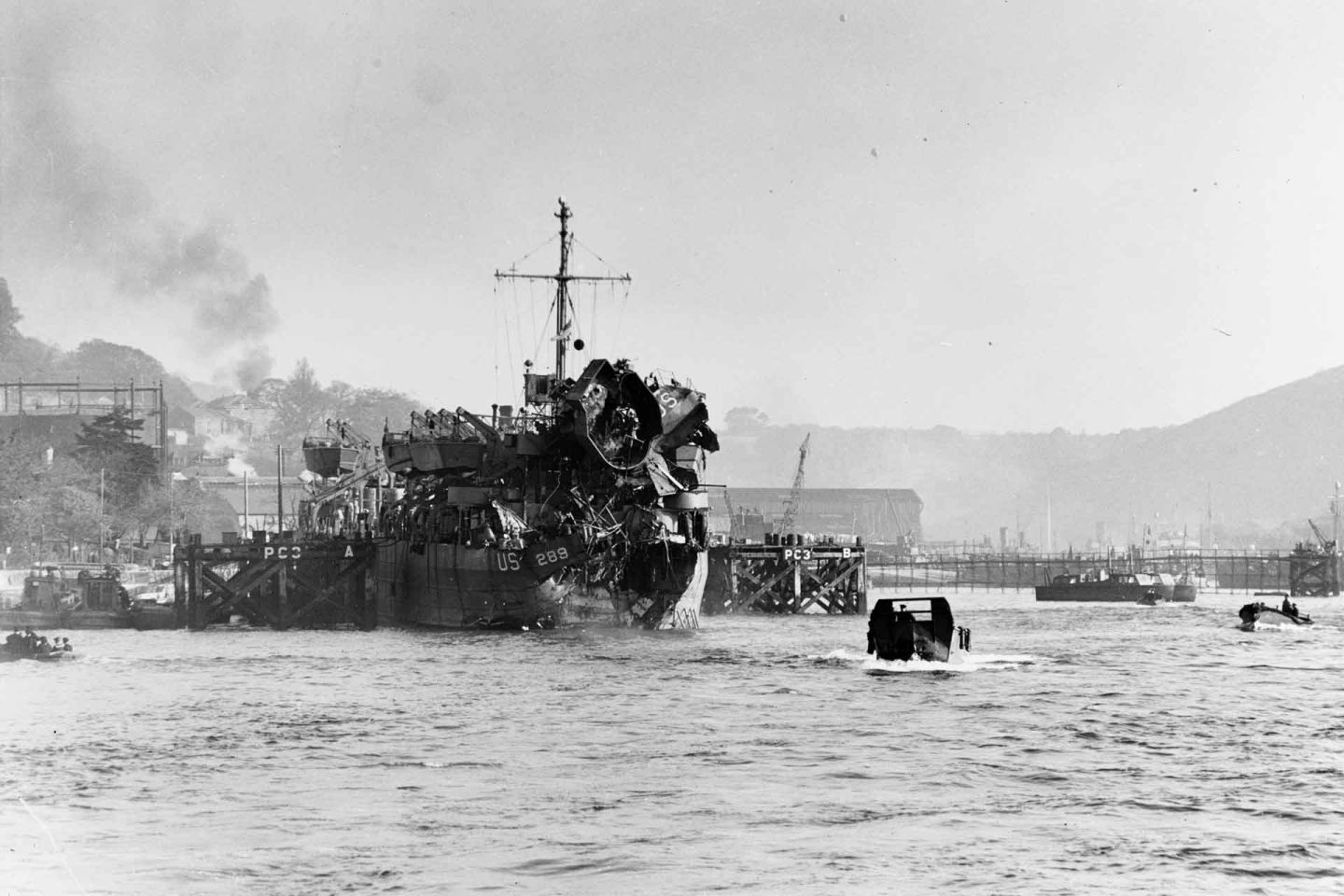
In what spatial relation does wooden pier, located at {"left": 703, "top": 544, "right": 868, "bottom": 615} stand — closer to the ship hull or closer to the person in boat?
the ship hull

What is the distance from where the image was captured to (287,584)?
261ft

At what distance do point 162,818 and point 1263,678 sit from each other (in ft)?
119

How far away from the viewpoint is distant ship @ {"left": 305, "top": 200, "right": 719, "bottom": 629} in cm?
6488

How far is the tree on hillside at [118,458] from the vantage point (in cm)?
13325

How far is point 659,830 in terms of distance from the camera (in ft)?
78.1

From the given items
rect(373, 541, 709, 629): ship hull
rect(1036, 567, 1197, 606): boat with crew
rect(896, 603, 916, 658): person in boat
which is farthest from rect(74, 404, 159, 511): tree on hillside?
rect(896, 603, 916, 658): person in boat

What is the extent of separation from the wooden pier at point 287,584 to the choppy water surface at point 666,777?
24.1 m

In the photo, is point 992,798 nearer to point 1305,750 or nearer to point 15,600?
point 1305,750

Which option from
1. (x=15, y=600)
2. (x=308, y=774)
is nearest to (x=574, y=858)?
(x=308, y=774)

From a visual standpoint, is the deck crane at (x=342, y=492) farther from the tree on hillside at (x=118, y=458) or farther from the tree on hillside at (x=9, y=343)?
the tree on hillside at (x=9, y=343)

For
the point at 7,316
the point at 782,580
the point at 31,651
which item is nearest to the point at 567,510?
the point at 31,651

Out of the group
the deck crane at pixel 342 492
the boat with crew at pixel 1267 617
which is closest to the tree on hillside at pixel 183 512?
the deck crane at pixel 342 492

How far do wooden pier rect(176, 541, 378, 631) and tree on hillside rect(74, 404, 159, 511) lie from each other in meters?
54.8

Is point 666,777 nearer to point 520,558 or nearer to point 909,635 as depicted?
point 909,635
